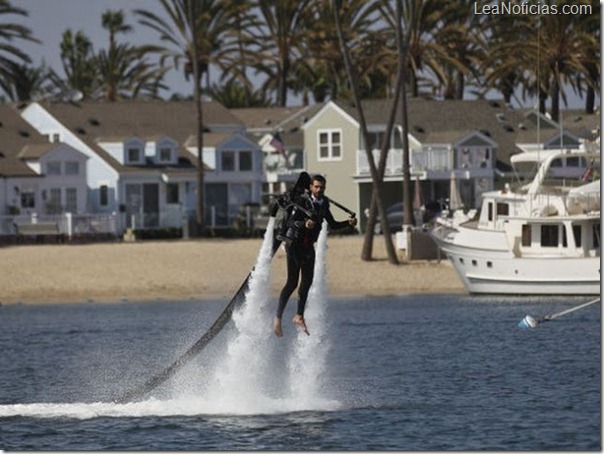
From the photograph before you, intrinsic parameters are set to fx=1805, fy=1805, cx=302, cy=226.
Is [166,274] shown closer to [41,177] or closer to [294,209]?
[41,177]

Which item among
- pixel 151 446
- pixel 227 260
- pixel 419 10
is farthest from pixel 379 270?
pixel 151 446

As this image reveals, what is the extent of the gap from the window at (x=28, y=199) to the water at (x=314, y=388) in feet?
106

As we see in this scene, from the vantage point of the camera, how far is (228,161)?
88062 mm

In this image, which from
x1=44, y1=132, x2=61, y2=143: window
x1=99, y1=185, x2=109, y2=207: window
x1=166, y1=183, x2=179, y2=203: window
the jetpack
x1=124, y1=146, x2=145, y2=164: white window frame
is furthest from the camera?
x1=44, y1=132, x2=61, y2=143: window

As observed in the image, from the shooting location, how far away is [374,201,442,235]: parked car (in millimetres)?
76750

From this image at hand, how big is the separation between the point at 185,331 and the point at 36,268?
56.3 feet

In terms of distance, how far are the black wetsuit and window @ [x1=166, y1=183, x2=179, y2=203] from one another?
60502mm

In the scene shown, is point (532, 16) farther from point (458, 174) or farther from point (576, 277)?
point (576, 277)

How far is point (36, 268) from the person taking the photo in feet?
205

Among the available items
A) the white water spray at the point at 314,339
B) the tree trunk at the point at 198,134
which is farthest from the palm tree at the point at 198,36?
the white water spray at the point at 314,339

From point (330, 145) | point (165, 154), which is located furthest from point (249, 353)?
point (330, 145)

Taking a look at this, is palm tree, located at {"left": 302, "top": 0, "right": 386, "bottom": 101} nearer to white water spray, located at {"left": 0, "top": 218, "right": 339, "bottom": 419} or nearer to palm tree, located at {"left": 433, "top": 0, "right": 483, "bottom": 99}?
palm tree, located at {"left": 433, "top": 0, "right": 483, "bottom": 99}

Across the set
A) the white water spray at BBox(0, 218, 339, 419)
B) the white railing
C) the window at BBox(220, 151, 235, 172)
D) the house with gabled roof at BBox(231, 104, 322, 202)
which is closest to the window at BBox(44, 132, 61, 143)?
the window at BBox(220, 151, 235, 172)

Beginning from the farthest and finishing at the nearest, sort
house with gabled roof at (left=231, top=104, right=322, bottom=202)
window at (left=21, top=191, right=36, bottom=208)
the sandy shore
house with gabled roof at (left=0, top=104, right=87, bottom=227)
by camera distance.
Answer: house with gabled roof at (left=231, top=104, right=322, bottom=202) < window at (left=21, top=191, right=36, bottom=208) < house with gabled roof at (left=0, top=104, right=87, bottom=227) < the sandy shore
